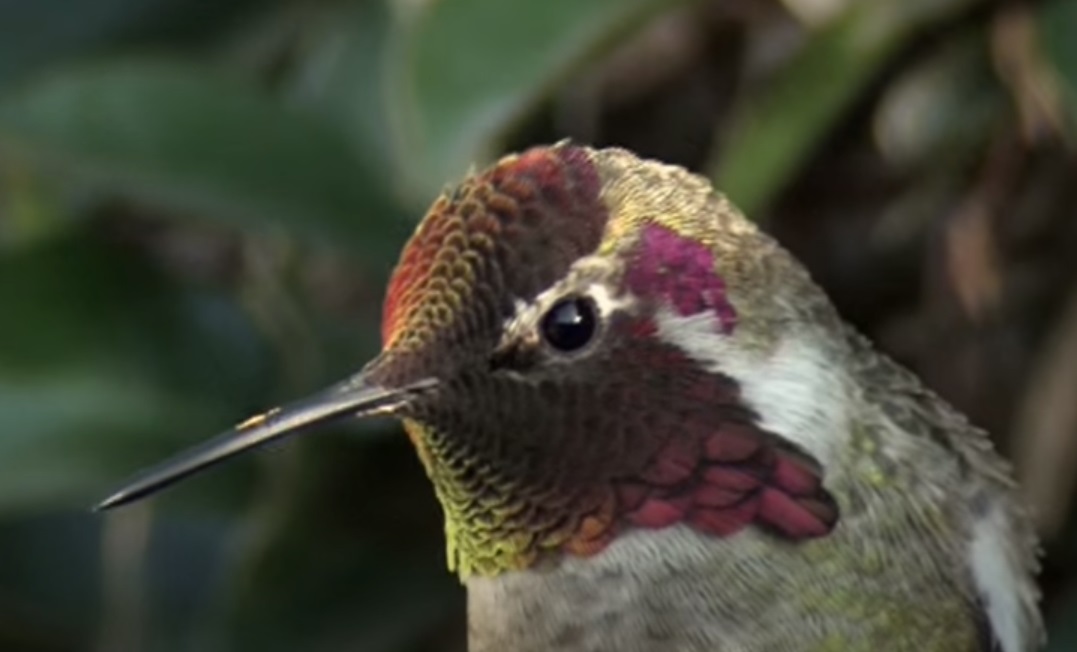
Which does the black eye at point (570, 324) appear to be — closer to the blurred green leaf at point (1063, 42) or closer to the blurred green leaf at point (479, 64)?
the blurred green leaf at point (479, 64)

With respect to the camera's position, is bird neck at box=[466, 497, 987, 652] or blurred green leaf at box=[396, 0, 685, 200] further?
blurred green leaf at box=[396, 0, 685, 200]

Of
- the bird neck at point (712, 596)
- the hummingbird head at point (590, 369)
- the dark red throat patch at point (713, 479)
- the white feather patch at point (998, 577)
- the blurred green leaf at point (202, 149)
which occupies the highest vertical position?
the blurred green leaf at point (202, 149)

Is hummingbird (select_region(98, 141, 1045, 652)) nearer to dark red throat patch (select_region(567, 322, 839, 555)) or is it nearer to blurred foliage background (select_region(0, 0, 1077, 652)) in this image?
dark red throat patch (select_region(567, 322, 839, 555))

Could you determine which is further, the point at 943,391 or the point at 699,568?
the point at 943,391

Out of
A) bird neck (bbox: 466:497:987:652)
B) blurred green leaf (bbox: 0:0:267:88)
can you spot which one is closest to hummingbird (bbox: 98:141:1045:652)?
bird neck (bbox: 466:497:987:652)

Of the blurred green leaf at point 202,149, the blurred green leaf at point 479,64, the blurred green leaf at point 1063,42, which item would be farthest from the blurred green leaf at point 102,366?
the blurred green leaf at point 1063,42

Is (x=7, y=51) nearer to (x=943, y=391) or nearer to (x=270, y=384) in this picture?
(x=270, y=384)

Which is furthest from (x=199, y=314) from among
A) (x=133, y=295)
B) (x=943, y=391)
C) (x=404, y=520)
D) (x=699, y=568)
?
(x=699, y=568)
